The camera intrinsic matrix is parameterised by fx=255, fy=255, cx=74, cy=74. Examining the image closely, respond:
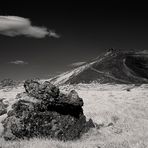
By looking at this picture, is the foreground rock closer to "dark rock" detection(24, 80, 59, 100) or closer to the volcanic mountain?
"dark rock" detection(24, 80, 59, 100)

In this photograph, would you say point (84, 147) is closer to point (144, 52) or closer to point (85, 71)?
point (85, 71)

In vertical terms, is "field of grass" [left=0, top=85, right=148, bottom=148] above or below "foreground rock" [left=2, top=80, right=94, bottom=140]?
below

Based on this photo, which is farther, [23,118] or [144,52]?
[144,52]

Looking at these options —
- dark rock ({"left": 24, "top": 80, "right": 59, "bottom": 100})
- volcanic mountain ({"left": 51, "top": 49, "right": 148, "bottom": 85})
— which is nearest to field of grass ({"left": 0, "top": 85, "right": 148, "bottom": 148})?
dark rock ({"left": 24, "top": 80, "right": 59, "bottom": 100})

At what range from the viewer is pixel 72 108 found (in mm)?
13094

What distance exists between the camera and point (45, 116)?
39.8ft

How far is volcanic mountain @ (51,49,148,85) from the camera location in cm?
8661

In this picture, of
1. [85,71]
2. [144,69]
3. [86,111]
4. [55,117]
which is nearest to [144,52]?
[144,69]

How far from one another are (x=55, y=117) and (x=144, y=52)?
11650 cm

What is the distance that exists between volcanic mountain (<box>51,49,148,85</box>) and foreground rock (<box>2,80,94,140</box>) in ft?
225

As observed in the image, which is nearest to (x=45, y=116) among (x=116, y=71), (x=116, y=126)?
(x=116, y=126)

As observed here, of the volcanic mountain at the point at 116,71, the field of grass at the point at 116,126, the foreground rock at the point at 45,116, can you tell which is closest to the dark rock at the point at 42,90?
the foreground rock at the point at 45,116

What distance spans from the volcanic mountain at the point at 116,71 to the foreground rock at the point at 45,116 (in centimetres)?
6864

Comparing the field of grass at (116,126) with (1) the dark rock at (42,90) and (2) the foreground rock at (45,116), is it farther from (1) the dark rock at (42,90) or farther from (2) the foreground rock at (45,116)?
(1) the dark rock at (42,90)
